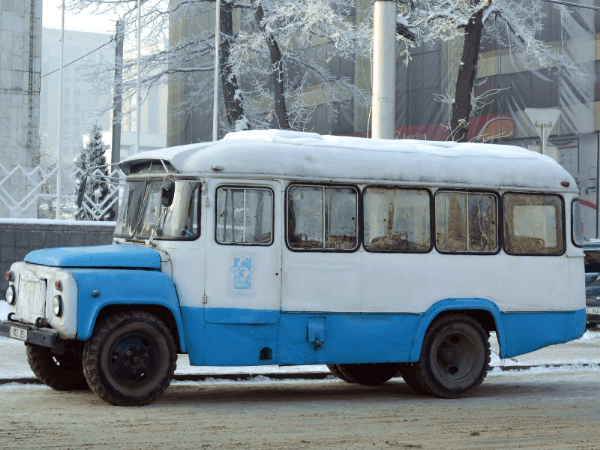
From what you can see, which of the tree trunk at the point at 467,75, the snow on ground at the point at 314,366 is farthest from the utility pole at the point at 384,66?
the tree trunk at the point at 467,75

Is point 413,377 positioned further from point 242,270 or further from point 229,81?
point 229,81

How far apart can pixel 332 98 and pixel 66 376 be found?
29.8 meters

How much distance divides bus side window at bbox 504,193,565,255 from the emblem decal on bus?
10.0ft

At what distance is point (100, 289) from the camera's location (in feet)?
29.3

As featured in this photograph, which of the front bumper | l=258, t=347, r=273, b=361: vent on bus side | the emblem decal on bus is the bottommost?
l=258, t=347, r=273, b=361: vent on bus side

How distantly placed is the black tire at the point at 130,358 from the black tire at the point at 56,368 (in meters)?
1.03

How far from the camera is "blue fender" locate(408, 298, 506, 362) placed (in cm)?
1032

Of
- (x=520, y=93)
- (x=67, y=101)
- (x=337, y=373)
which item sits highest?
(x=67, y=101)

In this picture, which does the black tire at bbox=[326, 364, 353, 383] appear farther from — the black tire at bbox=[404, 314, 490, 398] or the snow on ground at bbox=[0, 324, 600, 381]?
the black tire at bbox=[404, 314, 490, 398]

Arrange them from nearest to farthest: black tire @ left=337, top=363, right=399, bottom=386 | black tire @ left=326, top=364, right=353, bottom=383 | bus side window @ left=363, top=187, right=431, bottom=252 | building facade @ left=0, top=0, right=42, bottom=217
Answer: bus side window @ left=363, top=187, right=431, bottom=252 → black tire @ left=337, top=363, right=399, bottom=386 → black tire @ left=326, top=364, right=353, bottom=383 → building facade @ left=0, top=0, right=42, bottom=217

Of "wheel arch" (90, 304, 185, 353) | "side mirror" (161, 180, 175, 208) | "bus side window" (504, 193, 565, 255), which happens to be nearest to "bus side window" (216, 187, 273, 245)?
"side mirror" (161, 180, 175, 208)

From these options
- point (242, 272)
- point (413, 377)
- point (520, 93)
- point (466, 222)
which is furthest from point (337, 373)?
point (520, 93)

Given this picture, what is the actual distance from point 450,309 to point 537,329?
114 cm

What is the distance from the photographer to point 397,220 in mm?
10383
